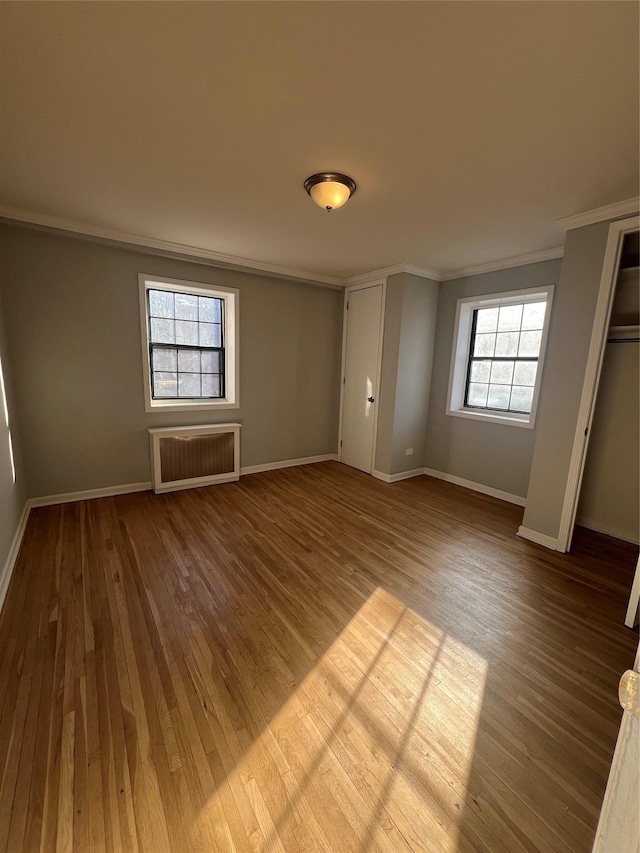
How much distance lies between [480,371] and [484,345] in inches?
12.2

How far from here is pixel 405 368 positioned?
4199 millimetres

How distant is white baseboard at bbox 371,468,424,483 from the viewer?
172 inches

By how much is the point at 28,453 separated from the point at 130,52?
3.17 m

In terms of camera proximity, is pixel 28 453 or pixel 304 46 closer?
pixel 304 46

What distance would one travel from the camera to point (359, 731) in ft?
4.56

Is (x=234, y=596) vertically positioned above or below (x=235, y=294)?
below

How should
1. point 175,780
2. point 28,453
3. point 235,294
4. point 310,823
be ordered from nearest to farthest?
point 310,823
point 175,780
point 28,453
point 235,294

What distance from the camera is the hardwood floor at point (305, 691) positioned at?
112 centimetres

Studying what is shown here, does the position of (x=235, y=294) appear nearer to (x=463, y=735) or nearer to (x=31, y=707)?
(x=31, y=707)

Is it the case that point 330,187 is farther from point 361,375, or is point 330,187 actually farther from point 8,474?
point 8,474

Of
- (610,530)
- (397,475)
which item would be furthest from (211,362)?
(610,530)

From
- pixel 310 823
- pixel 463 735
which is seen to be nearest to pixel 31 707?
pixel 310 823

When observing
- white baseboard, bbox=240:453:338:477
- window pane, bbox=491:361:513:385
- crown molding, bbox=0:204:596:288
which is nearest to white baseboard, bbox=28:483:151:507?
white baseboard, bbox=240:453:338:477

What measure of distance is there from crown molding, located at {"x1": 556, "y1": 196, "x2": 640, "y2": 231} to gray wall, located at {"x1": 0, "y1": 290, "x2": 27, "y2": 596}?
4378mm
